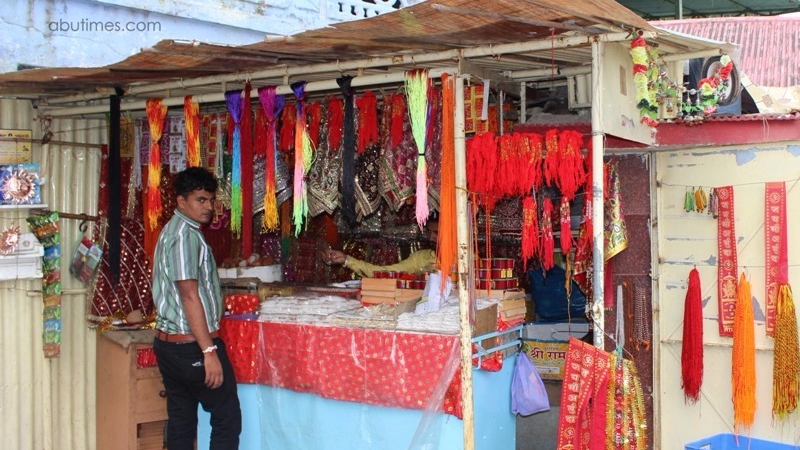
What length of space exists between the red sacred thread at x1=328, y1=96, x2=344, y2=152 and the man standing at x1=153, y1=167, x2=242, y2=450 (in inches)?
34.8

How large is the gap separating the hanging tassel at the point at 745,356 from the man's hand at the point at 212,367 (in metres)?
3.23

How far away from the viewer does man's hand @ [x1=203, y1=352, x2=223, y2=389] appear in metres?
4.61

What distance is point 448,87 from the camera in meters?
4.32

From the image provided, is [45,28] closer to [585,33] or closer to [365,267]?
[365,267]

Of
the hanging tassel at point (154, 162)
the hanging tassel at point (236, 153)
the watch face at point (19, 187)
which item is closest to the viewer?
the hanging tassel at point (236, 153)

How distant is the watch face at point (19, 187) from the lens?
18.1 feet

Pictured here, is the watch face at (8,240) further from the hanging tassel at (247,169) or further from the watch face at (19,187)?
the hanging tassel at (247,169)

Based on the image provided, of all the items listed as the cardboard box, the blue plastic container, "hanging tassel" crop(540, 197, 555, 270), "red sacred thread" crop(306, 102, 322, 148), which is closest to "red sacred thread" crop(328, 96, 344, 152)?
"red sacred thread" crop(306, 102, 322, 148)

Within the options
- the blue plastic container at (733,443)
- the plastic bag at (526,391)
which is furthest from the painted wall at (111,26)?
the blue plastic container at (733,443)

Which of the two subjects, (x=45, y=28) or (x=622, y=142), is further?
(x=45, y=28)

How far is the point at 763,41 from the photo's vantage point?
7.51m

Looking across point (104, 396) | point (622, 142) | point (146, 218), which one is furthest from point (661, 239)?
point (104, 396)

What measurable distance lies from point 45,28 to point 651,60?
261 inches

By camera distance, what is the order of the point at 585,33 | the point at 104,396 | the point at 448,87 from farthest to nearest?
the point at 104,396
the point at 448,87
the point at 585,33
